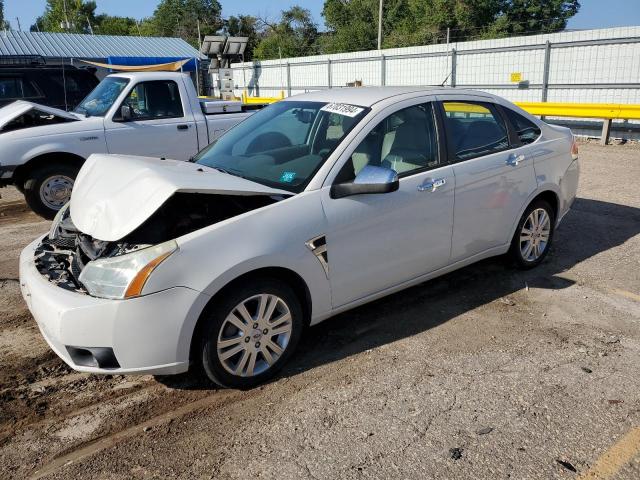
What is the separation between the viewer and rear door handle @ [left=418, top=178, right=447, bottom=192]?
3.97 m

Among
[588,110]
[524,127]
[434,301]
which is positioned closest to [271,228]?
[434,301]

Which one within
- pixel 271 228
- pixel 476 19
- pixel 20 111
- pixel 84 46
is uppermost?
pixel 476 19

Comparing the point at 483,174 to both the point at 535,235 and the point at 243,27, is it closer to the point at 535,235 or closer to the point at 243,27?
the point at 535,235

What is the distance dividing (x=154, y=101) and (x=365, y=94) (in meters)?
4.77

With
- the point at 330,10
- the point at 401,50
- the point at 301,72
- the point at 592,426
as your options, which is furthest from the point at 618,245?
the point at 330,10

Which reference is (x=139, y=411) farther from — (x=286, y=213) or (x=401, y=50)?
(x=401, y=50)

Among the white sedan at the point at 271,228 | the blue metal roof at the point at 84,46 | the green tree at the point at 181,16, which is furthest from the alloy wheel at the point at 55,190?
the green tree at the point at 181,16

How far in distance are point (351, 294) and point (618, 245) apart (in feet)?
12.5

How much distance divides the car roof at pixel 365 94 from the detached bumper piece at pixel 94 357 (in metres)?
2.35

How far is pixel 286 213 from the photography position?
3.32 m

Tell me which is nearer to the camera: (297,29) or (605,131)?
(605,131)

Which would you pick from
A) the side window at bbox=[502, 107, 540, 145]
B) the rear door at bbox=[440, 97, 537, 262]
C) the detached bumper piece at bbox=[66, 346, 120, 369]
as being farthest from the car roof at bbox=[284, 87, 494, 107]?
the detached bumper piece at bbox=[66, 346, 120, 369]

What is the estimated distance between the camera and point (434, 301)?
4.58m

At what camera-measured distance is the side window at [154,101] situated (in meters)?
7.86
